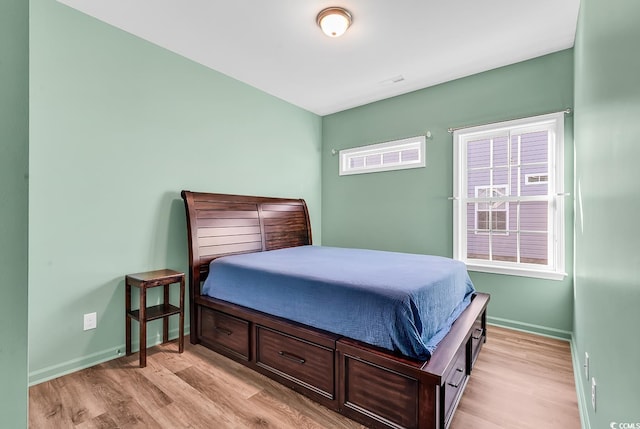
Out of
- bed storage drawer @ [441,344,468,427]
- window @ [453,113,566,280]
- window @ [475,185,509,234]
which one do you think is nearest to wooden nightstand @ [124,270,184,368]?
bed storage drawer @ [441,344,468,427]

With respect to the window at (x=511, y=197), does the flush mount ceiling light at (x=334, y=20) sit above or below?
above

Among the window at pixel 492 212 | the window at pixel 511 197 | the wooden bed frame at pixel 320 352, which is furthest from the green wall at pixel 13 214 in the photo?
the window at pixel 492 212

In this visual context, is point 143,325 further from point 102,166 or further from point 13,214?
point 13,214

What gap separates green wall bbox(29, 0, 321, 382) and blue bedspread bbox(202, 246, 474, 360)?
0.75 m

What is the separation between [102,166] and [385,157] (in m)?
3.15

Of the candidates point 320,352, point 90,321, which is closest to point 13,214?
point 320,352

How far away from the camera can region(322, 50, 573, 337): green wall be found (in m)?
2.82

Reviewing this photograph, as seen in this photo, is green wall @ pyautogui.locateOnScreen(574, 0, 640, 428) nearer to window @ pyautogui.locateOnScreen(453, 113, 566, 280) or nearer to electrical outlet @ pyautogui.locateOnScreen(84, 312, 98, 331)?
window @ pyautogui.locateOnScreen(453, 113, 566, 280)

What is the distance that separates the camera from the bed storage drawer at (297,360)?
1.81m

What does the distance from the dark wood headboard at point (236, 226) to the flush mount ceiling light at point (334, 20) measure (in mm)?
1821

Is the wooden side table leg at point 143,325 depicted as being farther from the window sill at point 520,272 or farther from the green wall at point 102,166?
the window sill at point 520,272

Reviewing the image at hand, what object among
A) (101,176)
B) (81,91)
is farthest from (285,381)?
(81,91)

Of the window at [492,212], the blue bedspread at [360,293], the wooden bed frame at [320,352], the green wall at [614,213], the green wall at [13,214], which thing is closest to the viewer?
the green wall at [13,214]

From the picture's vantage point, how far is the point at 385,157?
4051 millimetres
